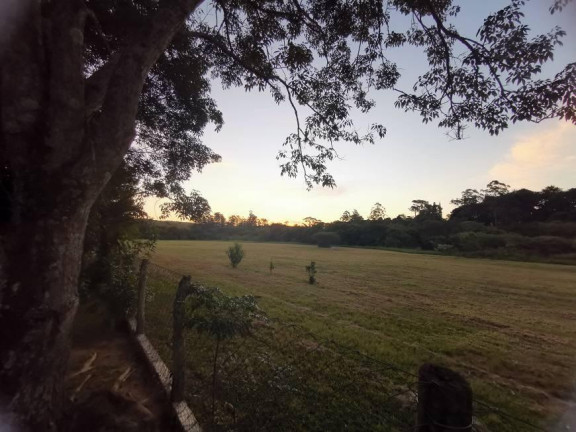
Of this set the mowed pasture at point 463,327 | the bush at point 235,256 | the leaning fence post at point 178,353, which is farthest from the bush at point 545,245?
the leaning fence post at point 178,353

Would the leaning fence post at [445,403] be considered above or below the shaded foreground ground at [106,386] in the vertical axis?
above

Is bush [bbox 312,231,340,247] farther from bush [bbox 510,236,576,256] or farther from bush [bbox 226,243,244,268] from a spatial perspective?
bush [bbox 226,243,244,268]

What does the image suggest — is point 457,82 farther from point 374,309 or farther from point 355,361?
point 374,309

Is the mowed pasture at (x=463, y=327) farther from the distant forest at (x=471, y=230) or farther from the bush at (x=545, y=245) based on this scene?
the bush at (x=545, y=245)

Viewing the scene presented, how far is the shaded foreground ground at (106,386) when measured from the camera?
11.9 ft

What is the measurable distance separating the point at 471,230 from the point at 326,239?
1359 inches

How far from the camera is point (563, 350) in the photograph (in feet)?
33.6

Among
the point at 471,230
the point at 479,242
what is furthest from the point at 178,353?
the point at 471,230

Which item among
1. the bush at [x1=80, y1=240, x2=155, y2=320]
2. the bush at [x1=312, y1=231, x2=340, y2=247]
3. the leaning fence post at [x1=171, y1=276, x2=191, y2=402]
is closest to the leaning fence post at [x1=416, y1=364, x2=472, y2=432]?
the leaning fence post at [x1=171, y1=276, x2=191, y2=402]

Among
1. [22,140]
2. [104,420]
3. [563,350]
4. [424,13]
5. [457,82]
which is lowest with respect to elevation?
[563,350]

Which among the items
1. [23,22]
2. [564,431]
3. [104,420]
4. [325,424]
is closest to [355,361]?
[325,424]

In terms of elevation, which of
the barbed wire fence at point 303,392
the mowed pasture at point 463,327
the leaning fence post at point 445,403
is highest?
the leaning fence post at point 445,403

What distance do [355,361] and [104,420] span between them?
5407mm

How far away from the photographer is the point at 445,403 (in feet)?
6.31
